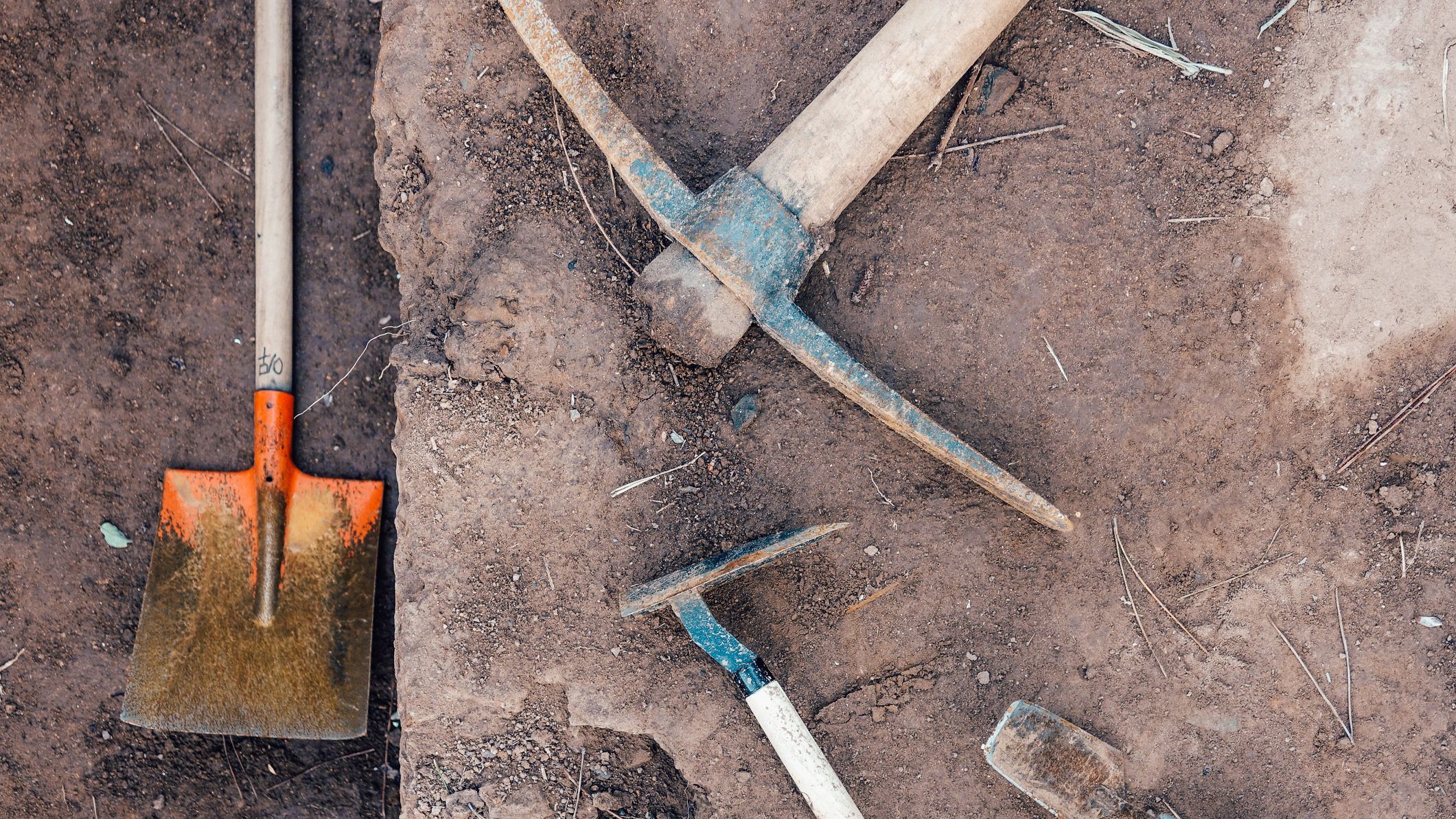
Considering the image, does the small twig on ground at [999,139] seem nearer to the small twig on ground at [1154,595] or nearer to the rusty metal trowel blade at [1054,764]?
the small twig on ground at [1154,595]

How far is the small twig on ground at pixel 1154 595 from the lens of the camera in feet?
7.91

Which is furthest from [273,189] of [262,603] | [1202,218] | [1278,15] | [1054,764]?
[1278,15]

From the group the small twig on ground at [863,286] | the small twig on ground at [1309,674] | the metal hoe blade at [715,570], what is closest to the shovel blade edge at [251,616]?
the metal hoe blade at [715,570]

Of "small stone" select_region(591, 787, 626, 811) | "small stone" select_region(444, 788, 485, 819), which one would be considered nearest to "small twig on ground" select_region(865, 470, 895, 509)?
"small stone" select_region(591, 787, 626, 811)

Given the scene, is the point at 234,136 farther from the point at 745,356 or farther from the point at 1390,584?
the point at 1390,584

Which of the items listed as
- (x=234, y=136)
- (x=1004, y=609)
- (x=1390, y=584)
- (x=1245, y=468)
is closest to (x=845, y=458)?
(x=1004, y=609)

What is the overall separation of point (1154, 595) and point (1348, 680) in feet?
2.19

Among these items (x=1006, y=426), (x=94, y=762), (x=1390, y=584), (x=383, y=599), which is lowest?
(x=1390, y=584)

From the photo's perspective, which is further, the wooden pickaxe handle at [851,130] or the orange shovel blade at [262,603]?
the orange shovel blade at [262,603]

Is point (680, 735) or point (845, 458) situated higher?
point (845, 458)

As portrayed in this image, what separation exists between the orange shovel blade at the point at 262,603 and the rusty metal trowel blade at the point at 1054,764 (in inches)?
85.7

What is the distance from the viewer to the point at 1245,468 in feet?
7.86

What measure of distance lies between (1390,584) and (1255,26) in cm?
177

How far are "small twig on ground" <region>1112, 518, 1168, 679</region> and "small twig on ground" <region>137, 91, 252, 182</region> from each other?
10.7ft
